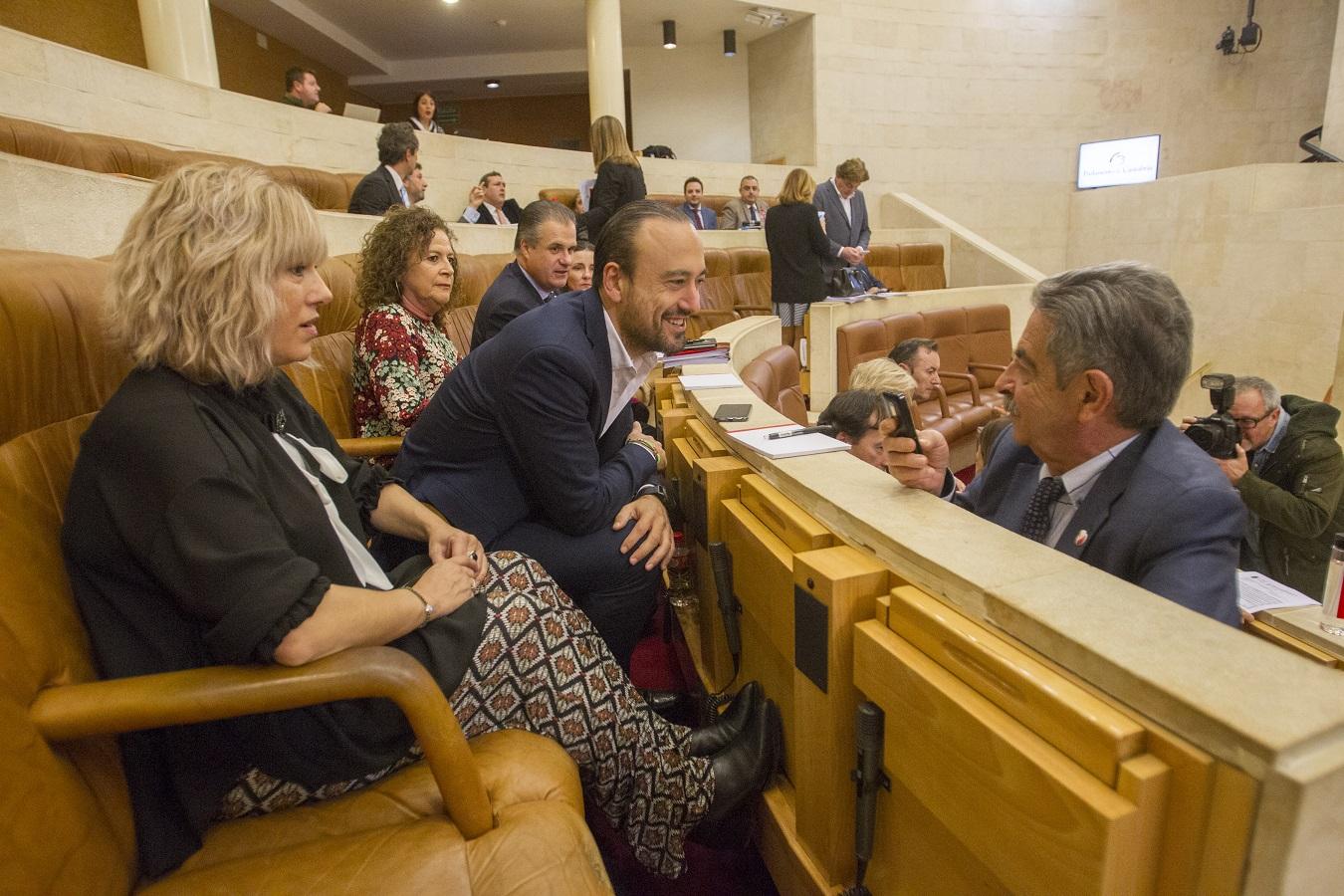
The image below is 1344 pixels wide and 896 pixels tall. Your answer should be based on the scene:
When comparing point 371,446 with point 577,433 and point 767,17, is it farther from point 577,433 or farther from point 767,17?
point 767,17

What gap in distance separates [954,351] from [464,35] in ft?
28.2

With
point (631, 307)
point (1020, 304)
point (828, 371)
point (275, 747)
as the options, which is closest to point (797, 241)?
point (828, 371)

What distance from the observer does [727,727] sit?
1267mm

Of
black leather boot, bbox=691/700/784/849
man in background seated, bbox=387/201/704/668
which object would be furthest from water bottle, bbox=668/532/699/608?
black leather boot, bbox=691/700/784/849

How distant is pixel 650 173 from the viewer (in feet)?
27.8

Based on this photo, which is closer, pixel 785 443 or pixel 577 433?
pixel 785 443

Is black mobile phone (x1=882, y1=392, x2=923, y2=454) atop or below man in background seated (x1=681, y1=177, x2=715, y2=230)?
below

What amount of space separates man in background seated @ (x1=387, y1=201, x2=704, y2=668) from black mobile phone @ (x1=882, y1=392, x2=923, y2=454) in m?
0.53

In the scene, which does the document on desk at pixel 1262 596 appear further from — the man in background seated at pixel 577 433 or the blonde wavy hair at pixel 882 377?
the blonde wavy hair at pixel 882 377

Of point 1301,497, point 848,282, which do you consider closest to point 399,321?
point 1301,497

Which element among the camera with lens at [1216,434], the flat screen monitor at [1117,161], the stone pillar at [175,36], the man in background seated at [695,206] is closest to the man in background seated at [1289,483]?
the camera with lens at [1216,434]

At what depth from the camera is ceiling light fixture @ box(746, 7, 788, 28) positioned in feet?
29.8

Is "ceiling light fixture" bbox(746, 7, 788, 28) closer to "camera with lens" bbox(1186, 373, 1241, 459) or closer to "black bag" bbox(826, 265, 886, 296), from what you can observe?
"black bag" bbox(826, 265, 886, 296)

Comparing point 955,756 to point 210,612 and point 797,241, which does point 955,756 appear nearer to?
point 210,612
